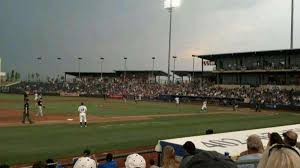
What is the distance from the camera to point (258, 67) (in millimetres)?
79188

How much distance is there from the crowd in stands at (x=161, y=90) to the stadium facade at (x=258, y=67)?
4324mm

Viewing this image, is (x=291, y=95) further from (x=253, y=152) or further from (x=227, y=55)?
(x=253, y=152)

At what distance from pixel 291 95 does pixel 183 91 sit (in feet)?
69.2

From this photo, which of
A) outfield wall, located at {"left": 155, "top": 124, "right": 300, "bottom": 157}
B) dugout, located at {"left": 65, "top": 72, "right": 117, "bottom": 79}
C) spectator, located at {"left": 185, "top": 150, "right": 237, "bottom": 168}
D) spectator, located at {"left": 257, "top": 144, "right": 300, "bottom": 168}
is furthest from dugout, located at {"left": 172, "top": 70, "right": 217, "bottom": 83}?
spectator, located at {"left": 185, "top": 150, "right": 237, "bottom": 168}

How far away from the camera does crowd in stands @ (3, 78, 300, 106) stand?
6475cm

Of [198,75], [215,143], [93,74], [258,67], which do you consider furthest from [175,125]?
[93,74]

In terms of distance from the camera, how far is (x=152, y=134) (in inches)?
987

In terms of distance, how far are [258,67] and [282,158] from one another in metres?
78.5

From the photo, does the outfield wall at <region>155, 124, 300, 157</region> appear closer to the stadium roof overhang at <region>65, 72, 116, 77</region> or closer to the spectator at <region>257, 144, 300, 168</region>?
the spectator at <region>257, 144, 300, 168</region>

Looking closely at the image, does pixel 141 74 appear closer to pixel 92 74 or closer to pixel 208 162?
pixel 92 74

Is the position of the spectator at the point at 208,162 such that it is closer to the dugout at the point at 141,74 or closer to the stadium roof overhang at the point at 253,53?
the stadium roof overhang at the point at 253,53

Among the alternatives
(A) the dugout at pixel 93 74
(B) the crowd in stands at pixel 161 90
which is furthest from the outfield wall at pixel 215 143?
(A) the dugout at pixel 93 74

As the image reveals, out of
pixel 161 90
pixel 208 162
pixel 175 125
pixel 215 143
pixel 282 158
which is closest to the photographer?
pixel 208 162

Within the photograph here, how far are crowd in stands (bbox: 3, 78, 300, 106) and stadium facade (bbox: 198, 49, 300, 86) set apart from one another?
4.32 m
